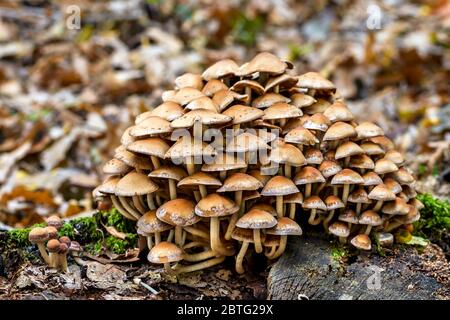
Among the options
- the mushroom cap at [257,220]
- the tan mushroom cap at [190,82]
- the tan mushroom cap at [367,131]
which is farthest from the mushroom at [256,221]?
the tan mushroom cap at [190,82]

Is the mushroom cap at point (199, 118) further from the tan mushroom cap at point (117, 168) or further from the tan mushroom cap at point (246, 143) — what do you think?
the tan mushroom cap at point (117, 168)

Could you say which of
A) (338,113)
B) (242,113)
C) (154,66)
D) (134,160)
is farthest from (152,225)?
(154,66)

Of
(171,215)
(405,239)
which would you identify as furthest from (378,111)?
(171,215)

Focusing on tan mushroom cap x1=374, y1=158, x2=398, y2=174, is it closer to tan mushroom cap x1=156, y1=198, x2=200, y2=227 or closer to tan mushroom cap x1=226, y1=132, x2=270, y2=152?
tan mushroom cap x1=226, y1=132, x2=270, y2=152

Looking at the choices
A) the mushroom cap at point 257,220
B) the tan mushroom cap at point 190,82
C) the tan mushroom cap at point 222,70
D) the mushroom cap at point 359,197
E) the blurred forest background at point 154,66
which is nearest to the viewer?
the mushroom cap at point 257,220

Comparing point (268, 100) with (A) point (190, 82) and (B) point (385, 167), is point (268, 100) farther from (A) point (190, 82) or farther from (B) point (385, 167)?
(B) point (385, 167)

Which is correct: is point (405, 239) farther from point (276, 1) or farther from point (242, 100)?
point (276, 1)
